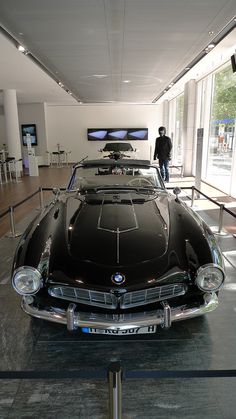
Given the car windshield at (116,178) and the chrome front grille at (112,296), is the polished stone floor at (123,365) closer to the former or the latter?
the chrome front grille at (112,296)

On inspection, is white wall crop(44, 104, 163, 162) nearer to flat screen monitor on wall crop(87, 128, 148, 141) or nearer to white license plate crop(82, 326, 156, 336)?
flat screen monitor on wall crop(87, 128, 148, 141)

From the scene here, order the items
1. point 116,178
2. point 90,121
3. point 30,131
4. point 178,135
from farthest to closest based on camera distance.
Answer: point 90,121, point 30,131, point 178,135, point 116,178

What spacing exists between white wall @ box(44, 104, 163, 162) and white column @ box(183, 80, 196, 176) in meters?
6.74

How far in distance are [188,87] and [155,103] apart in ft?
22.0

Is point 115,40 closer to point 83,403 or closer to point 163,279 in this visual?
point 163,279

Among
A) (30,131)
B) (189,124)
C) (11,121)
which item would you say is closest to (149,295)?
(189,124)

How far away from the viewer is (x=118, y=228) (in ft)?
8.46

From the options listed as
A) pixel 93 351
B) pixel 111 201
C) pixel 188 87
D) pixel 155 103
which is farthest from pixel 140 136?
pixel 93 351

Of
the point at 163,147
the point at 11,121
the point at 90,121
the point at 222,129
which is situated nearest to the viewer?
the point at 222,129

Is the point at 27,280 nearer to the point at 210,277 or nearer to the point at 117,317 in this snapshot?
the point at 117,317

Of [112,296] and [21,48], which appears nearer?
[112,296]

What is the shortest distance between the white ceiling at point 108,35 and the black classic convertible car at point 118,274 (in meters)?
3.38

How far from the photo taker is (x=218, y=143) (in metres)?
9.97

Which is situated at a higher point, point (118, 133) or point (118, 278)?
point (118, 133)
